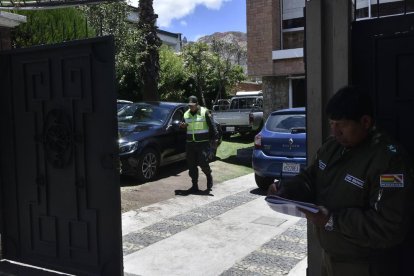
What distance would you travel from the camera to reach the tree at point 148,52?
1381cm

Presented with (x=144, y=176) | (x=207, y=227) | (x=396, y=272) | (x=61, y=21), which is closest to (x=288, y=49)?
(x=61, y=21)

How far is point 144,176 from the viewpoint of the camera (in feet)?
30.3

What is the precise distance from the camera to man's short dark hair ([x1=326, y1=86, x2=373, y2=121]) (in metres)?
2.25

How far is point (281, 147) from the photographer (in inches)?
333

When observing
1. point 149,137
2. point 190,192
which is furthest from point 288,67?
point 190,192

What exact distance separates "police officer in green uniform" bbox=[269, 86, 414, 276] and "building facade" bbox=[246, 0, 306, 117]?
15.1 meters

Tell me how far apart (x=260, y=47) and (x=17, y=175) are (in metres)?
14.0

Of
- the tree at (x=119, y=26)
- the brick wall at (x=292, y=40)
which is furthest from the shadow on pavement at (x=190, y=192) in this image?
the brick wall at (x=292, y=40)

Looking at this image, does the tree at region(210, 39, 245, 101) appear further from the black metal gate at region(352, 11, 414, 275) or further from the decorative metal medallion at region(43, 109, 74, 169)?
the black metal gate at region(352, 11, 414, 275)

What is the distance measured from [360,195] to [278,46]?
1605cm

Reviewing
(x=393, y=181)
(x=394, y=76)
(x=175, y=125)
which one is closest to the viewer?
(x=393, y=181)

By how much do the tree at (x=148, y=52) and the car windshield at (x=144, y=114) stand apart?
119 inches

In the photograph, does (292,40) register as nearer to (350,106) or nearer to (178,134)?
(178,134)

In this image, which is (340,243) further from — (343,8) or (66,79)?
(66,79)
